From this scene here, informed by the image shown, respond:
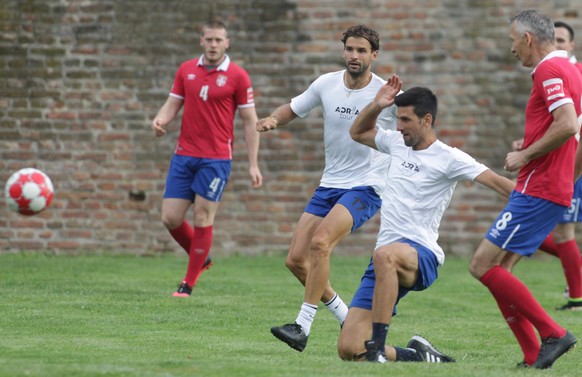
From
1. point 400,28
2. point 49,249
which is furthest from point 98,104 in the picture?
point 400,28

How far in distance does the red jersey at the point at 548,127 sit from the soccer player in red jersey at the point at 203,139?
4019mm

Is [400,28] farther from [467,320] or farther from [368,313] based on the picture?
[368,313]

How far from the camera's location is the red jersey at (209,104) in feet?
34.1

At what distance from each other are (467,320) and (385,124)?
2.17 metres

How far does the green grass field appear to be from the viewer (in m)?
6.16

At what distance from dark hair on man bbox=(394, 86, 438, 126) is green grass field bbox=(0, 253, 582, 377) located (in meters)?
1.48

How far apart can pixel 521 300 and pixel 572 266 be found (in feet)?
12.2

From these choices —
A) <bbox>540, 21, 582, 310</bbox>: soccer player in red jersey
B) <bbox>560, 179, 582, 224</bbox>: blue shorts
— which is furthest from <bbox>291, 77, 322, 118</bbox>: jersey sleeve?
<bbox>560, 179, 582, 224</bbox>: blue shorts

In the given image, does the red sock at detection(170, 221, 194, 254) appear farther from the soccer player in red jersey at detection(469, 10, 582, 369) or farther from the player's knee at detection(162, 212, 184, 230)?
the soccer player in red jersey at detection(469, 10, 582, 369)

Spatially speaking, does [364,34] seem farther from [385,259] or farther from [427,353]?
[427,353]

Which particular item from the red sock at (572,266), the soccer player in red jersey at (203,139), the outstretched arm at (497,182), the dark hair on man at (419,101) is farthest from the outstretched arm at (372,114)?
the red sock at (572,266)

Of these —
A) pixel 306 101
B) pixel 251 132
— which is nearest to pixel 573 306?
pixel 251 132

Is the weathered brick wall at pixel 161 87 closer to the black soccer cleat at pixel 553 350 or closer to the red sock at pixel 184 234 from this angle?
A: the red sock at pixel 184 234

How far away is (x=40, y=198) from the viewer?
10508 mm
